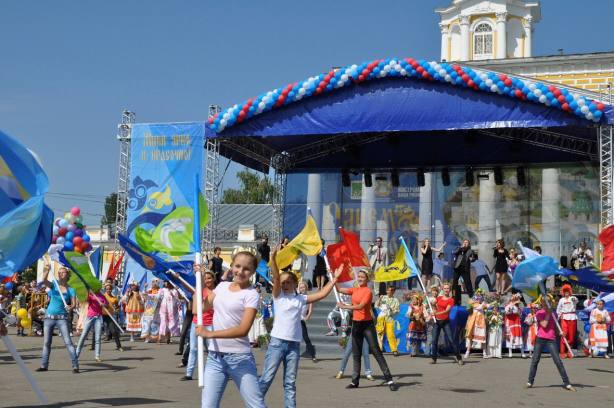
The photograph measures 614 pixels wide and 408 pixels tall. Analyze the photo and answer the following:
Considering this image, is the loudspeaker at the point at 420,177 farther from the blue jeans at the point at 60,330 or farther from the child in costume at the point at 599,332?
→ the blue jeans at the point at 60,330

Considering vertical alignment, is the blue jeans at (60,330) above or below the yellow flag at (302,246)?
below

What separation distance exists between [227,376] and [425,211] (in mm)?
23472

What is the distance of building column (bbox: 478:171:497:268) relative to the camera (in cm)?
2995

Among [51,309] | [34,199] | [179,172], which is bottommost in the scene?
[51,309]

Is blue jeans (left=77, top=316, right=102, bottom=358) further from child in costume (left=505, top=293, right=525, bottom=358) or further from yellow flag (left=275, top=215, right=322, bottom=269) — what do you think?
child in costume (left=505, top=293, right=525, bottom=358)

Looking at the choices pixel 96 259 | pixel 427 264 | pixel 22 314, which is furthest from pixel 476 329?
pixel 22 314

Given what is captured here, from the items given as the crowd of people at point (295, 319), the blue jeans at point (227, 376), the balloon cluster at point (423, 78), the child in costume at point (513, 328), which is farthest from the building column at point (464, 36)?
the blue jeans at point (227, 376)

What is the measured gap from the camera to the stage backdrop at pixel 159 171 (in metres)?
27.5

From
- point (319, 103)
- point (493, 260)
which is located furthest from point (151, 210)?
point (493, 260)

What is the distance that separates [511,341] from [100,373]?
380 inches

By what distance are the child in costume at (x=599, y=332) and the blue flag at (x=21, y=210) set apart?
1389 centimetres

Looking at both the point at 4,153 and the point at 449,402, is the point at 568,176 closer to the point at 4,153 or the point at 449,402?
the point at 449,402

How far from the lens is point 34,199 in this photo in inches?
402

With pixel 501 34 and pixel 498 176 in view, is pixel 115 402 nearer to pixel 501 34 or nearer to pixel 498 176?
pixel 498 176
